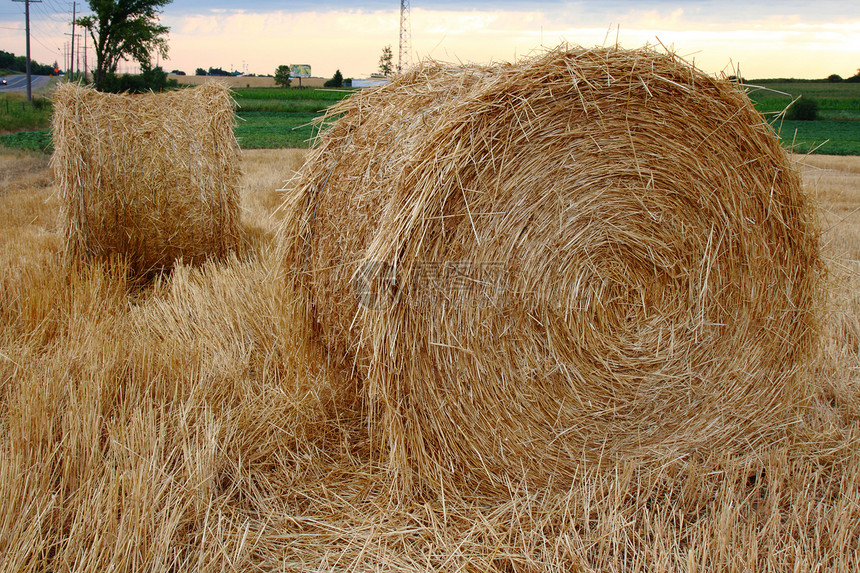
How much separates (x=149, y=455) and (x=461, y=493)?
1.60 meters

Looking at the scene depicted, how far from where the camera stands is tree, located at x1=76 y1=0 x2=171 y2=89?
41312 millimetres

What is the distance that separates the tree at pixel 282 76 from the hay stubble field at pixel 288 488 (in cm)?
6704

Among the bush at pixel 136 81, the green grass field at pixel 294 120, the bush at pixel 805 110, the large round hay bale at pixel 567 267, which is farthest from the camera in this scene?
the bush at pixel 805 110

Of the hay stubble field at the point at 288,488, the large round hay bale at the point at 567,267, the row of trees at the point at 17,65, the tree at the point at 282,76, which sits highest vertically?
the row of trees at the point at 17,65

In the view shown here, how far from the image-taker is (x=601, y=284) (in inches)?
126

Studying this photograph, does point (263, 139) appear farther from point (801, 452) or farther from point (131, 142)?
point (801, 452)

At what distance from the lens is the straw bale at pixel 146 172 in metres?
5.92

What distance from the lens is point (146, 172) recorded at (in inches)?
237

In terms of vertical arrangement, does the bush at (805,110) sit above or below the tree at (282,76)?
below

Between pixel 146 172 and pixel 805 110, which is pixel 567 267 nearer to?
pixel 146 172

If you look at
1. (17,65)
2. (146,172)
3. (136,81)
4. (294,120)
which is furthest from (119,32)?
(17,65)

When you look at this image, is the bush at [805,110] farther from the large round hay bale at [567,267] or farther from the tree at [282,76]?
the tree at [282,76]

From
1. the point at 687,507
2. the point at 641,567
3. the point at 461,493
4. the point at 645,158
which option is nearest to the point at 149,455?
the point at 461,493

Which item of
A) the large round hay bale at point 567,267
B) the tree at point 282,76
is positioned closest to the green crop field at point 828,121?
the large round hay bale at point 567,267
